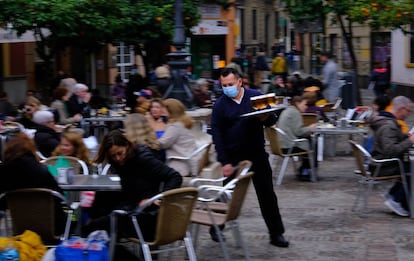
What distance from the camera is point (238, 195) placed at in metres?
6.90

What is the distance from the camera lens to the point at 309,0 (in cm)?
2166

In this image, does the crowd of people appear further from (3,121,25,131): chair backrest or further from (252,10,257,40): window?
(252,10,257,40): window

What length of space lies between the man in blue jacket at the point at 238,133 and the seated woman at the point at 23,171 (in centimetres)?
173

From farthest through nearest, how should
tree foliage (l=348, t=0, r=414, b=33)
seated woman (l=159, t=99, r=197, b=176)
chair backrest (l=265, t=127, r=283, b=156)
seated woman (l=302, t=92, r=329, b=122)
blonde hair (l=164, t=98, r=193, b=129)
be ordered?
tree foliage (l=348, t=0, r=414, b=33), seated woman (l=302, t=92, r=329, b=122), chair backrest (l=265, t=127, r=283, b=156), blonde hair (l=164, t=98, r=193, b=129), seated woman (l=159, t=99, r=197, b=176)

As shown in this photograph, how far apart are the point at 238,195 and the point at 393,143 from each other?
2.97 meters

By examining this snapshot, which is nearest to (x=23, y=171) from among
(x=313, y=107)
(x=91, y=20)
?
(x=313, y=107)

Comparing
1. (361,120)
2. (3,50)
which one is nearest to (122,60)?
(3,50)

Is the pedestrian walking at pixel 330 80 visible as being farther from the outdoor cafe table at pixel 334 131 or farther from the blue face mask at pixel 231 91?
the blue face mask at pixel 231 91

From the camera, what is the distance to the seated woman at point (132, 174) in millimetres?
6574

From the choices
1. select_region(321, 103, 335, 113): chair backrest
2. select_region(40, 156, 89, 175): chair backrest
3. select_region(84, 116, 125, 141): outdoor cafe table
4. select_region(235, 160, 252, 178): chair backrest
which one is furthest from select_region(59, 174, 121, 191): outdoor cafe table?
select_region(321, 103, 335, 113): chair backrest

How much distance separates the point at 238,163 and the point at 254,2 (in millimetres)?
48077

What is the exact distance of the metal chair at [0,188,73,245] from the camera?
21.0 feet

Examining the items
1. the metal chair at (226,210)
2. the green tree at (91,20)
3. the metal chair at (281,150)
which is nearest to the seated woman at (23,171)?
the metal chair at (226,210)

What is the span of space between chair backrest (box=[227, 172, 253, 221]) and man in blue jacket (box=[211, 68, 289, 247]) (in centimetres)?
66
